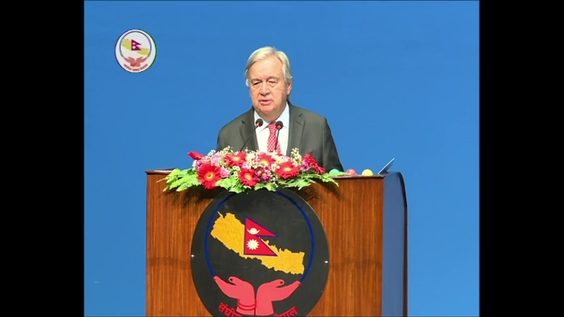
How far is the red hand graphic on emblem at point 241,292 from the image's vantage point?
3.27 m

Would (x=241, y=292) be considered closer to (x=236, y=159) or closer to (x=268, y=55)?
(x=236, y=159)

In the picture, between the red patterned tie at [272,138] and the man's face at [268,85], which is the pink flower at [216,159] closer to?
the red patterned tie at [272,138]

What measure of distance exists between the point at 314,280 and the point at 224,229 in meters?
0.43

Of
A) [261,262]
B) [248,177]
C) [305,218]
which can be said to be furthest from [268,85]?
[261,262]

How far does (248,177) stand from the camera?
3.29m

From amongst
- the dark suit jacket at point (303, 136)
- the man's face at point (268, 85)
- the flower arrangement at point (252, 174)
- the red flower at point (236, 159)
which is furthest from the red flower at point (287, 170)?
the man's face at point (268, 85)

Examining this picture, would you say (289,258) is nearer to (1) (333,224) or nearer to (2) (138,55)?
(1) (333,224)

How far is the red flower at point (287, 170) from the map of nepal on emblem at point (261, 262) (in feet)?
0.75

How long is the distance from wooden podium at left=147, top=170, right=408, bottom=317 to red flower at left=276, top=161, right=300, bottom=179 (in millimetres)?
93

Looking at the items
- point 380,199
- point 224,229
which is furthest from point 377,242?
point 224,229

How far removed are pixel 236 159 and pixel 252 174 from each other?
0.39ft

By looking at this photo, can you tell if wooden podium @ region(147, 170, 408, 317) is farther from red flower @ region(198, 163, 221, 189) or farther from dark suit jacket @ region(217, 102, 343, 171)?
dark suit jacket @ region(217, 102, 343, 171)

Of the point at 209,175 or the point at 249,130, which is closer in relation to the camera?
the point at 209,175

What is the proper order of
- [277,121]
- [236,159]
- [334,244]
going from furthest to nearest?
[277,121] → [236,159] → [334,244]
